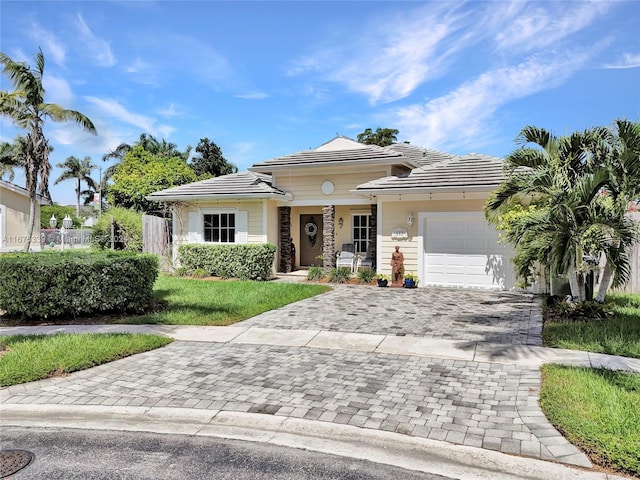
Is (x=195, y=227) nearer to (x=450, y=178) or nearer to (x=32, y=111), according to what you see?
(x=32, y=111)

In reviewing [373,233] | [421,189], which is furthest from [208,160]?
[421,189]

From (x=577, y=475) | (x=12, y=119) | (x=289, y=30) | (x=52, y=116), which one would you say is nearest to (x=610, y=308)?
(x=577, y=475)

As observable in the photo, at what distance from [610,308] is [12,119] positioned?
23056mm

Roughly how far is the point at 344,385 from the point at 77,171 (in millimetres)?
62644

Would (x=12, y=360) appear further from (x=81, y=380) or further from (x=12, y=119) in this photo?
(x=12, y=119)

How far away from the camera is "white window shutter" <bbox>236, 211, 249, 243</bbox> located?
57.7 feet

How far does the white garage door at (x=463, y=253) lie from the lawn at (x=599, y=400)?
6.04 meters

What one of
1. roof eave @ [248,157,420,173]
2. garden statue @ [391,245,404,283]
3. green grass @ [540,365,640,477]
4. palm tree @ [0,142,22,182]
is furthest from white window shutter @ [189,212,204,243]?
palm tree @ [0,142,22,182]

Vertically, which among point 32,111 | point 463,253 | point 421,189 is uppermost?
point 32,111

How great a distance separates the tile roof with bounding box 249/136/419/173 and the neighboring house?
18.2 m

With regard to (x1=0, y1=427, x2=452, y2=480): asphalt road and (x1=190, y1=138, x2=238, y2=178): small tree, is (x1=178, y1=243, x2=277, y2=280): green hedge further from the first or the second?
(x1=190, y1=138, x2=238, y2=178): small tree

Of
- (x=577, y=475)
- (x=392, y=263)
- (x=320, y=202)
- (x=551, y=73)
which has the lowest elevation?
(x=577, y=475)

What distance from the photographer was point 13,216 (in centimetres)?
2845

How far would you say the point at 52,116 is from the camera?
63.8 feet
